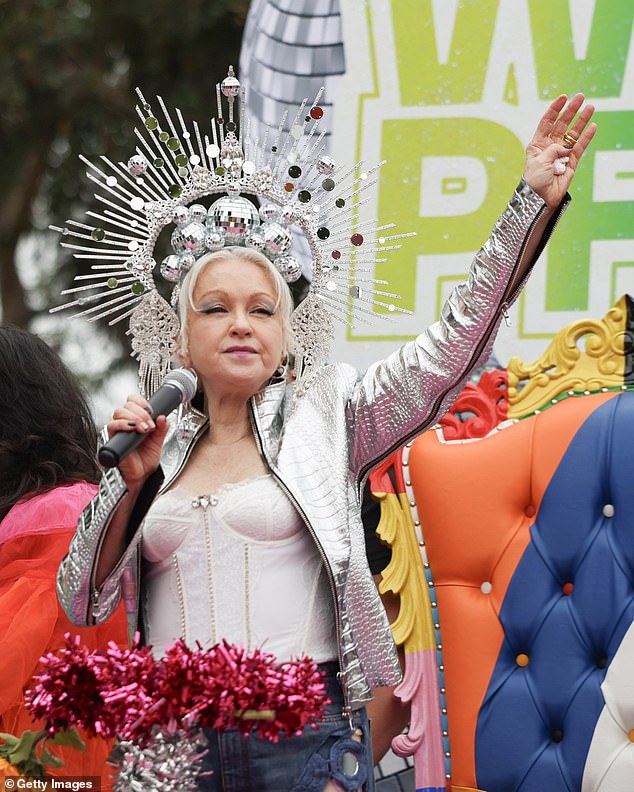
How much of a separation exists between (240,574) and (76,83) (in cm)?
432

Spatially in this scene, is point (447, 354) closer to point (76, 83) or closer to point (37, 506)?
point (37, 506)

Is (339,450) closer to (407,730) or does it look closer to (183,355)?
(183,355)

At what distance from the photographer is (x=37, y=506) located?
8.09 ft

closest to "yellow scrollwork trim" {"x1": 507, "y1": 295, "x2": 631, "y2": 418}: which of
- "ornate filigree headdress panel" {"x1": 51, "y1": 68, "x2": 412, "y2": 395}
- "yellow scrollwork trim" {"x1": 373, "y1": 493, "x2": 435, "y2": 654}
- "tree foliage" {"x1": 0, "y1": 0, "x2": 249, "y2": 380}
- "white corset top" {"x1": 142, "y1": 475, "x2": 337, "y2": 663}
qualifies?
"yellow scrollwork trim" {"x1": 373, "y1": 493, "x2": 435, "y2": 654}

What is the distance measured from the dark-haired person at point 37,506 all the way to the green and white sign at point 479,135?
2.21ft

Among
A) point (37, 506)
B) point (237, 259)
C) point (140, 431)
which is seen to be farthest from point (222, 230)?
point (37, 506)

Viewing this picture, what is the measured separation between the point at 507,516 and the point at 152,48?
367 cm

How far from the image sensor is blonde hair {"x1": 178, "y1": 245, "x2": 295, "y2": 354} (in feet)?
6.82

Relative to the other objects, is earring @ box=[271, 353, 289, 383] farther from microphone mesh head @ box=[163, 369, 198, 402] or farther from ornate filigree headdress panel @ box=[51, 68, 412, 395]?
microphone mesh head @ box=[163, 369, 198, 402]

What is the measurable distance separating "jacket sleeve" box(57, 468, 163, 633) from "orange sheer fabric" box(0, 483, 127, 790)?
33 cm

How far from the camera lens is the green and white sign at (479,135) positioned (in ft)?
8.96

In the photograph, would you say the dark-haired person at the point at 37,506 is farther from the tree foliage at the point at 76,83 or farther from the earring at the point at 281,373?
the tree foliage at the point at 76,83

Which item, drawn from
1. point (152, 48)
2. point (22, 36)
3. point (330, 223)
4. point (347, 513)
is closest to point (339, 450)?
point (347, 513)

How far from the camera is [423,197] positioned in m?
2.88
